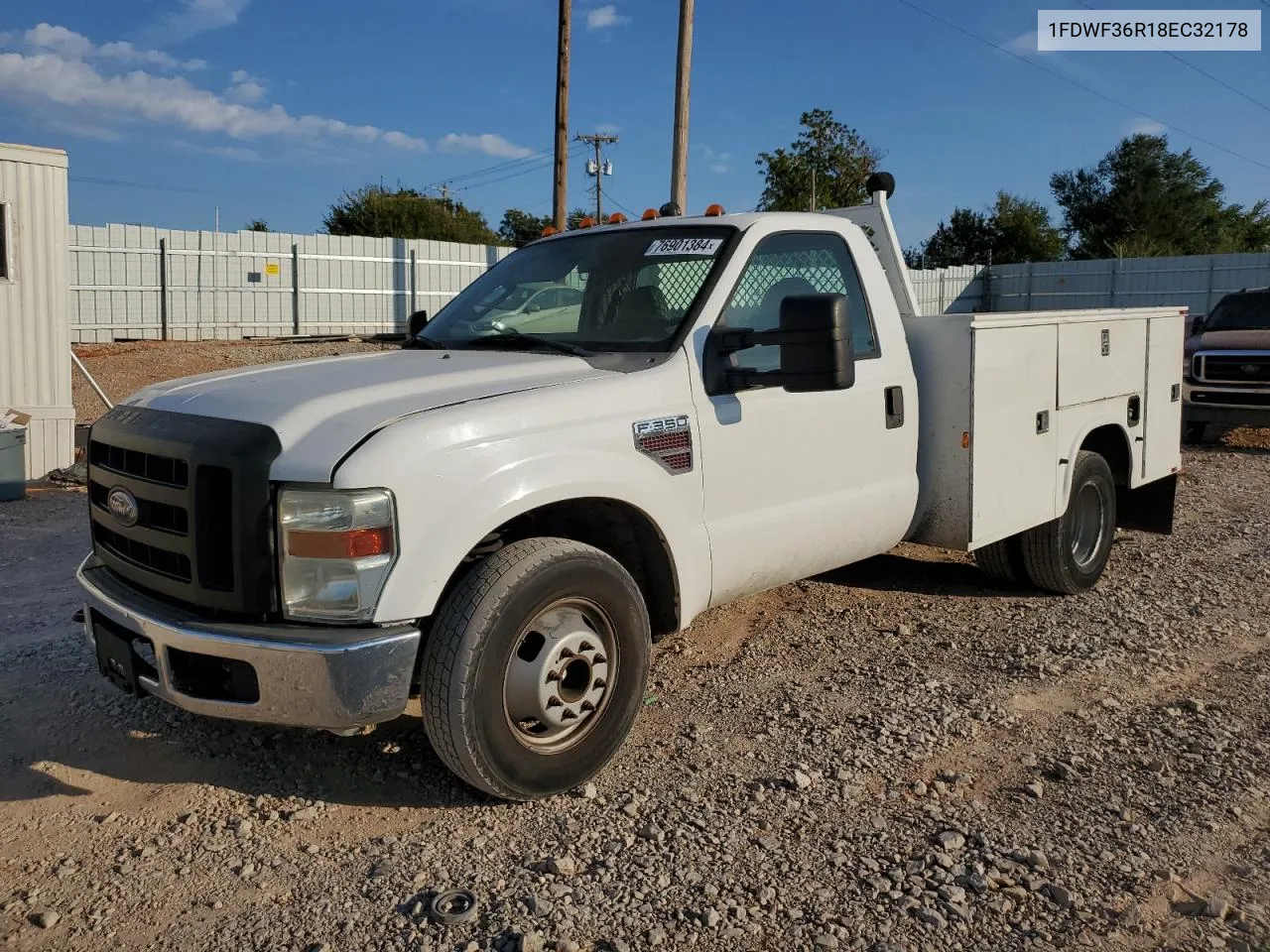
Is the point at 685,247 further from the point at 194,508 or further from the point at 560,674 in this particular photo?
the point at 194,508

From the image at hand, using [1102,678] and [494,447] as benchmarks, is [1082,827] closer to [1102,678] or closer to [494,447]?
[1102,678]

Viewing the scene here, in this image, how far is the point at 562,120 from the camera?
860 inches

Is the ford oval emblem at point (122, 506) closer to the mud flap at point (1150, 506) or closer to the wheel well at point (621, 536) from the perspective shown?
the wheel well at point (621, 536)

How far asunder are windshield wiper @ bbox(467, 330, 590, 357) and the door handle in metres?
1.43

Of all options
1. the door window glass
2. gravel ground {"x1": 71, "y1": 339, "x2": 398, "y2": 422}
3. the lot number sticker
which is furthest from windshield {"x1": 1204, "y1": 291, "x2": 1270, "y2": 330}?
gravel ground {"x1": 71, "y1": 339, "x2": 398, "y2": 422}

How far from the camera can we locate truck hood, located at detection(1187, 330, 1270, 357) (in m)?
12.6

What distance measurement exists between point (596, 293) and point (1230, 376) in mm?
10874

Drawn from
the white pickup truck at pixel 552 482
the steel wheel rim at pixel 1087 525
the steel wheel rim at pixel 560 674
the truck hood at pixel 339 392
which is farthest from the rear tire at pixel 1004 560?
the truck hood at pixel 339 392

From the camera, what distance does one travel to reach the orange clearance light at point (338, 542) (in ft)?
9.84

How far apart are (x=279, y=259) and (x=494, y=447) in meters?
24.0

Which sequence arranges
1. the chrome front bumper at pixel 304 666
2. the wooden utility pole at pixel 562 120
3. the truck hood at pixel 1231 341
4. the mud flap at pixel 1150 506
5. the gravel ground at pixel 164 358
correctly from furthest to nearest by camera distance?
the wooden utility pole at pixel 562 120, the gravel ground at pixel 164 358, the truck hood at pixel 1231 341, the mud flap at pixel 1150 506, the chrome front bumper at pixel 304 666

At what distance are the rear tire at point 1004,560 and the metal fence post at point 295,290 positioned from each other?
22343 millimetres

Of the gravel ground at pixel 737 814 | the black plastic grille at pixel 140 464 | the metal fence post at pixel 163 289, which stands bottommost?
the gravel ground at pixel 737 814

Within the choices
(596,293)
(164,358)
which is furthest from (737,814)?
(164,358)
